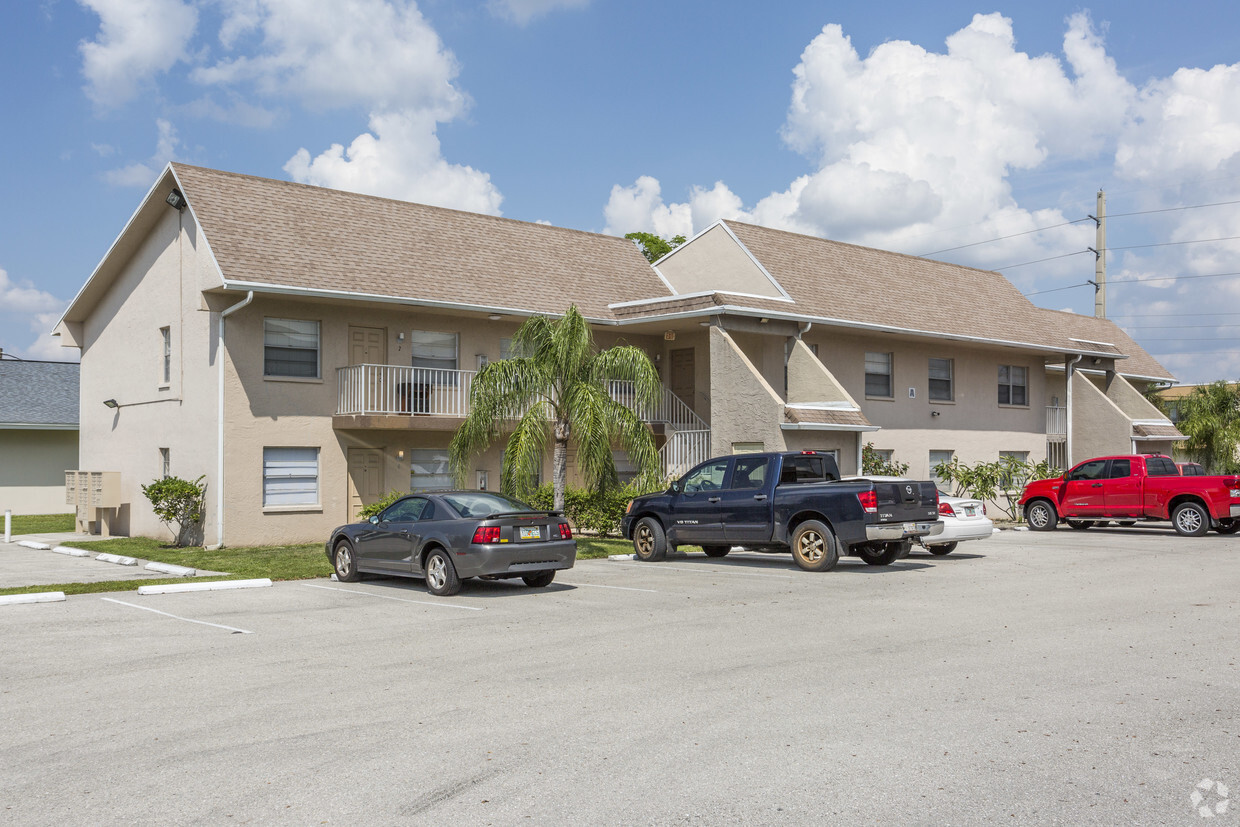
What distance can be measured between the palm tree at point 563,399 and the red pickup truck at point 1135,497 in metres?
10.9

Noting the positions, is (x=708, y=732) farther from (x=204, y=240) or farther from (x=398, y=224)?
(x=398, y=224)

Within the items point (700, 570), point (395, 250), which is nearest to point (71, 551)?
point (395, 250)

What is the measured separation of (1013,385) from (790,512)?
2011 cm

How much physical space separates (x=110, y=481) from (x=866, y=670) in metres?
22.1

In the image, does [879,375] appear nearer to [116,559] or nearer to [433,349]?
[433,349]

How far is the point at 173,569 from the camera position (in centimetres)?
1698

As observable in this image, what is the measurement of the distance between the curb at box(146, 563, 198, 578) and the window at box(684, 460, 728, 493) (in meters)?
8.07

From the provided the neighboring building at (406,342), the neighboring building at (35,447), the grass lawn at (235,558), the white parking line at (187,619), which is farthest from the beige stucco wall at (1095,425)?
the neighboring building at (35,447)

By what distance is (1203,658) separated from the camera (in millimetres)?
8945

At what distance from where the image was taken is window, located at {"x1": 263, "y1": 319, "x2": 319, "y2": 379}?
2200 cm

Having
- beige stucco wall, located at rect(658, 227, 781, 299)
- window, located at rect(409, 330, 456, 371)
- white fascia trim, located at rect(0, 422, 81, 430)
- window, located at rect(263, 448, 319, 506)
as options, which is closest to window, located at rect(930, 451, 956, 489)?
beige stucco wall, located at rect(658, 227, 781, 299)

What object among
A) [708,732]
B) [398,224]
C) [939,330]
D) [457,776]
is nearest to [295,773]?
[457,776]

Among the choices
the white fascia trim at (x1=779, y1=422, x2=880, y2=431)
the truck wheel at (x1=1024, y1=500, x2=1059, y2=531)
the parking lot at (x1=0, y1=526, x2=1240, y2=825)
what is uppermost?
the white fascia trim at (x1=779, y1=422, x2=880, y2=431)

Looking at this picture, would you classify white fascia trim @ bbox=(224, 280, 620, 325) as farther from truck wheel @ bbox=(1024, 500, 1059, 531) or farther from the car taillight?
truck wheel @ bbox=(1024, 500, 1059, 531)
